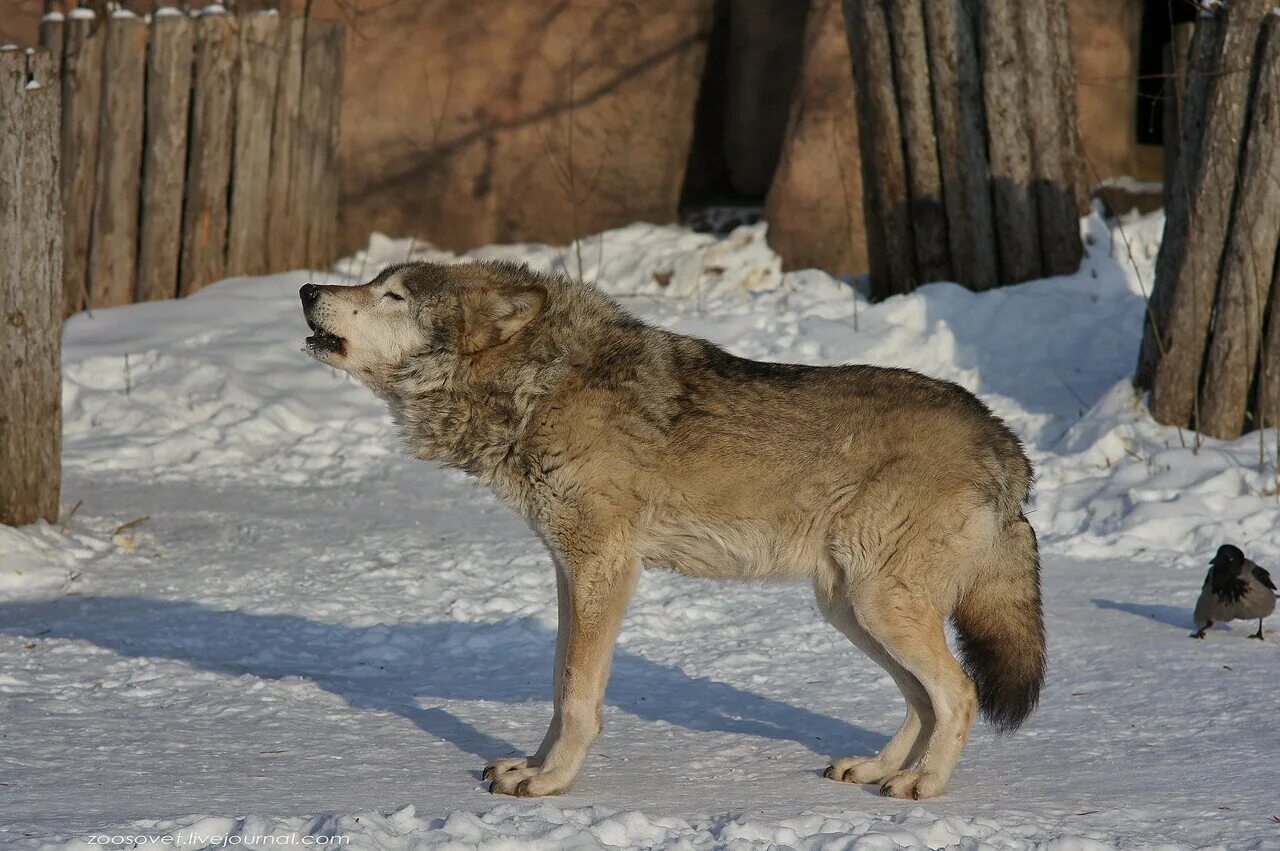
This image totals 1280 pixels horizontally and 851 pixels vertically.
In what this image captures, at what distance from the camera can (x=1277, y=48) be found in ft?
26.1

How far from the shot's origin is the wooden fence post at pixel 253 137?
11.4 metres

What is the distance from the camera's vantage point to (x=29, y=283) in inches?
293

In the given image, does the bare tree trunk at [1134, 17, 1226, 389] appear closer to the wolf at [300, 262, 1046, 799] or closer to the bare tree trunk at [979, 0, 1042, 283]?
the bare tree trunk at [979, 0, 1042, 283]

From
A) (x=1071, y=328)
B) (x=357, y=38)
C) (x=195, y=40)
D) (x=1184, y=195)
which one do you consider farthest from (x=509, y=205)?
(x=1184, y=195)

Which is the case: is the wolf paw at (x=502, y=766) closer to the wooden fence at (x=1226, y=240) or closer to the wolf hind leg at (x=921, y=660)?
the wolf hind leg at (x=921, y=660)

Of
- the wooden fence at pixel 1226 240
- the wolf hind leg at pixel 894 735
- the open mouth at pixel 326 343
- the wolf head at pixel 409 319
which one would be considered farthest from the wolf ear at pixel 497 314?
the wooden fence at pixel 1226 240

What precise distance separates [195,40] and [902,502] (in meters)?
8.54

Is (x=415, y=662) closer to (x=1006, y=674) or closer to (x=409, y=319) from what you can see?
(x=409, y=319)

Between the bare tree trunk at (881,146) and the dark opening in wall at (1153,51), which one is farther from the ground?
the dark opening in wall at (1153,51)

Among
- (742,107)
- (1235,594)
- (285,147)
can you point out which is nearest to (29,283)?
(285,147)

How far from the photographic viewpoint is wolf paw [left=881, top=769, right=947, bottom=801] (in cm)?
466

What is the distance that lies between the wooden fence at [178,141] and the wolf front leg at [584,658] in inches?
306

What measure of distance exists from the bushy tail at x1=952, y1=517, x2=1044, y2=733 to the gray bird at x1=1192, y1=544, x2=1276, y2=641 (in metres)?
1.69

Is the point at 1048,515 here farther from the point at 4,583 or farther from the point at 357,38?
the point at 357,38
